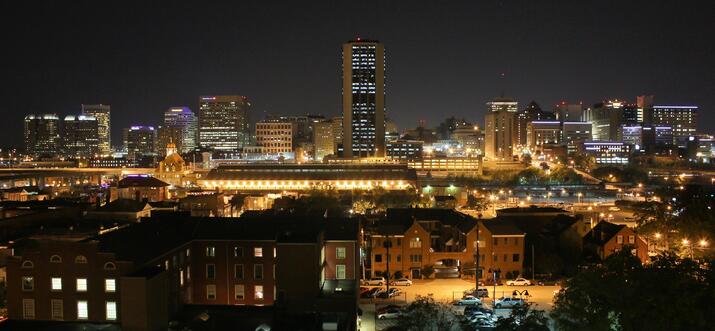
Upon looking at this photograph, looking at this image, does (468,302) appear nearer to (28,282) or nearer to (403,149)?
(28,282)

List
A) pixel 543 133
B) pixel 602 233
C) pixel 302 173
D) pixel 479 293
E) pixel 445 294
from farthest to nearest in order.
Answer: pixel 543 133 → pixel 302 173 → pixel 602 233 → pixel 445 294 → pixel 479 293

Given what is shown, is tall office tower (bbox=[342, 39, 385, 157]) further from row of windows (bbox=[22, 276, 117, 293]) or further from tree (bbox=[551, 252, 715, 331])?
tree (bbox=[551, 252, 715, 331])

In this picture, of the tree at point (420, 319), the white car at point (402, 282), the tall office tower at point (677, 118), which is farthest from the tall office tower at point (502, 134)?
the tree at point (420, 319)

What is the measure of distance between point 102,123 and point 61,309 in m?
150

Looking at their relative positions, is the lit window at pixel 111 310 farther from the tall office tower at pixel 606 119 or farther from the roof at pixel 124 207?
the tall office tower at pixel 606 119

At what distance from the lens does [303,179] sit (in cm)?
5344

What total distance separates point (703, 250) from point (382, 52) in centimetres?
6398

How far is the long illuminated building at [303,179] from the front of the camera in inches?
2076

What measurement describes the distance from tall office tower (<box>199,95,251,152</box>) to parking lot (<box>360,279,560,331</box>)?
11256cm

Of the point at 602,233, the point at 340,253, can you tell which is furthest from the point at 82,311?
the point at 602,233

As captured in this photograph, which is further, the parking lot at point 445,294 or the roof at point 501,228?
the roof at point 501,228

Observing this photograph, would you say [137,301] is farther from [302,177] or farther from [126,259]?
[302,177]

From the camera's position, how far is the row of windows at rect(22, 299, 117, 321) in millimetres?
14250

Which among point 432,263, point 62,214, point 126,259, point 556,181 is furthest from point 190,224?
point 556,181
